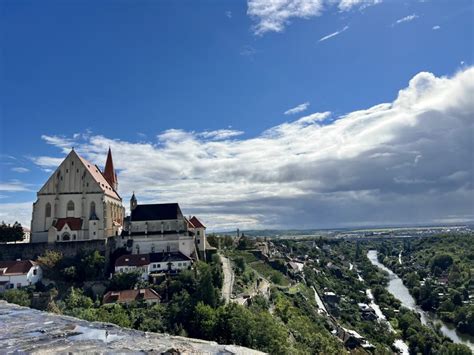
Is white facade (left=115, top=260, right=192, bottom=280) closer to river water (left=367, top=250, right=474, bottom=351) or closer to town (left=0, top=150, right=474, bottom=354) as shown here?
town (left=0, top=150, right=474, bottom=354)

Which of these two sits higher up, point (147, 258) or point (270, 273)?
point (147, 258)

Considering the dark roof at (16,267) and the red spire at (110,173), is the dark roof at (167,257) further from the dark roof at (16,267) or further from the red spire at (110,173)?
the red spire at (110,173)

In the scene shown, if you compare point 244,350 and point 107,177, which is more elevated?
point 107,177

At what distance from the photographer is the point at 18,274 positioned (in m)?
43.2

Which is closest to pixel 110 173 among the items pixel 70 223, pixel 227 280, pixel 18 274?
pixel 70 223

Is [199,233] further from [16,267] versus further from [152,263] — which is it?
[16,267]

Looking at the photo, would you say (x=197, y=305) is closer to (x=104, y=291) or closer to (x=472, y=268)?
(x=104, y=291)

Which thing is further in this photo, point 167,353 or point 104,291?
point 104,291

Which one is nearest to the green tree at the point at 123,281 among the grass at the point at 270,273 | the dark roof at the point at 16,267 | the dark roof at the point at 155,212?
the dark roof at the point at 16,267

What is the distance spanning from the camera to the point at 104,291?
4406 centimetres

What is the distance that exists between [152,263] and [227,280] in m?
9.33

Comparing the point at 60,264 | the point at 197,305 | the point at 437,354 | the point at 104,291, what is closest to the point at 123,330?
the point at 197,305

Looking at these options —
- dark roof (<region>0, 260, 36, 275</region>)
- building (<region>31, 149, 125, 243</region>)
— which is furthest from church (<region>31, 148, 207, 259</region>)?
dark roof (<region>0, 260, 36, 275</region>)

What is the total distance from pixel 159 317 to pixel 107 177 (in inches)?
1316
